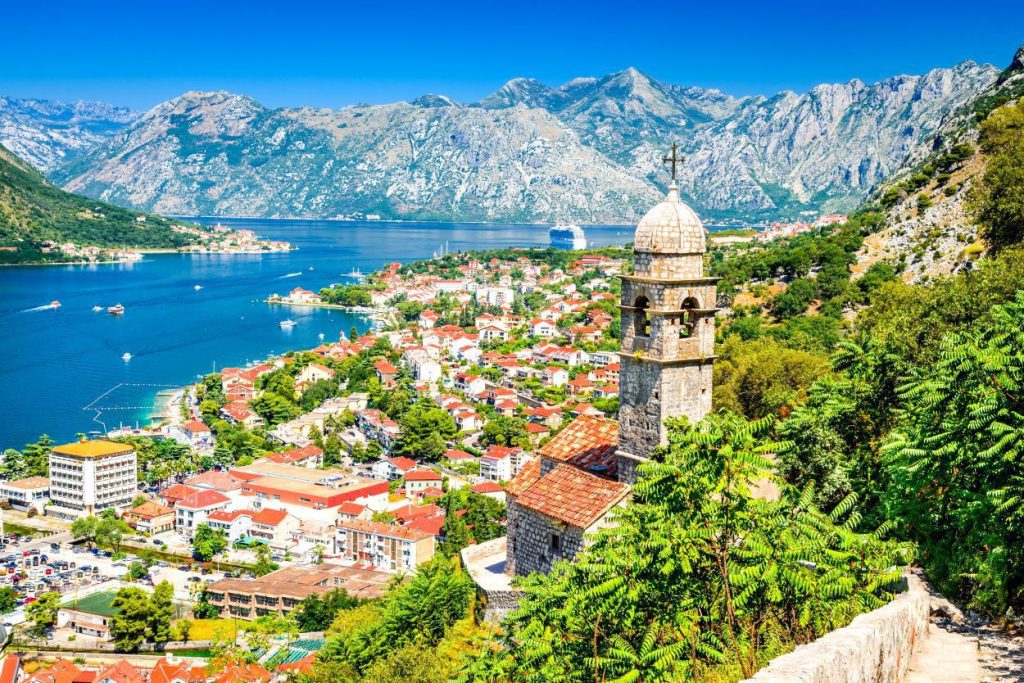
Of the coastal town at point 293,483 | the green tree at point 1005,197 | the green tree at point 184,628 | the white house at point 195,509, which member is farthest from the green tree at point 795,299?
the green tree at point 184,628

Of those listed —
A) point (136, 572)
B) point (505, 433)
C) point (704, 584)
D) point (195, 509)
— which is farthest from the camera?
point (505, 433)

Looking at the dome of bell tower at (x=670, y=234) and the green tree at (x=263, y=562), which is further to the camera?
the green tree at (x=263, y=562)

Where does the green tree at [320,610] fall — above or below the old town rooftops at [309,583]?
above

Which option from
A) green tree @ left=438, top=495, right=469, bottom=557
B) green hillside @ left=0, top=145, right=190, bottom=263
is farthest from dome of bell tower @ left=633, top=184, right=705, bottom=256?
green hillside @ left=0, top=145, right=190, bottom=263

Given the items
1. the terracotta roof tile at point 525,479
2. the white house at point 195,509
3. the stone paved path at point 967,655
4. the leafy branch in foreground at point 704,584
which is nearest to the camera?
the stone paved path at point 967,655

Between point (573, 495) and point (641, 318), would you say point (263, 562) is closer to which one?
point (573, 495)

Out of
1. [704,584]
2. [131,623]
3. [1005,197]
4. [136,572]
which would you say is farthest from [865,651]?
[136,572]

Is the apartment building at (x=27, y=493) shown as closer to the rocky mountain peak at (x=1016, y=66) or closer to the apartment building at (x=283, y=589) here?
the apartment building at (x=283, y=589)
